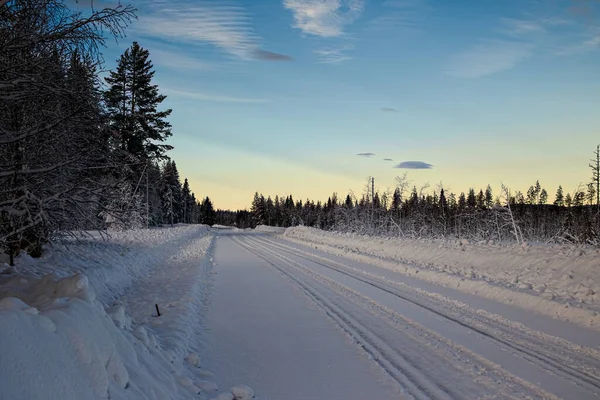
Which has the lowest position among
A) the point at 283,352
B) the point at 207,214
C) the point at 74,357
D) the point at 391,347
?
the point at 283,352

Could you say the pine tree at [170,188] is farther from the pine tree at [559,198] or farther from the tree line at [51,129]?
the pine tree at [559,198]

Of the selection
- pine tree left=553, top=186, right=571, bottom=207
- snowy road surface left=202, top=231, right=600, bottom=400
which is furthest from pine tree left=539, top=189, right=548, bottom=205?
snowy road surface left=202, top=231, right=600, bottom=400

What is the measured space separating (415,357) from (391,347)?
21.9 inches

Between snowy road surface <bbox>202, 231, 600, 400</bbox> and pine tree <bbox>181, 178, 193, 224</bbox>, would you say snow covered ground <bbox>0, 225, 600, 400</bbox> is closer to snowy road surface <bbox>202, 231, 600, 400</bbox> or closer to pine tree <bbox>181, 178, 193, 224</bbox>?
snowy road surface <bbox>202, 231, 600, 400</bbox>

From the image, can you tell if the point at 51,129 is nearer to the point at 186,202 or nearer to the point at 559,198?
the point at 186,202

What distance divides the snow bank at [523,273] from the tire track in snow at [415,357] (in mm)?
3827

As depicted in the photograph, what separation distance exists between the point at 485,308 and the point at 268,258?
1331 centimetres

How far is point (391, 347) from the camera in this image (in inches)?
266

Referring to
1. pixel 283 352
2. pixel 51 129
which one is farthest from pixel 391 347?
pixel 51 129

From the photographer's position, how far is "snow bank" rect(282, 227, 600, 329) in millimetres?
9570

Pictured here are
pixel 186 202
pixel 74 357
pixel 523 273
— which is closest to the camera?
pixel 74 357

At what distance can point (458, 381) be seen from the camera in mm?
5410

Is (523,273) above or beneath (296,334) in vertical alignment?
above

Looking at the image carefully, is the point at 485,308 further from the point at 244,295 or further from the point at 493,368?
the point at 244,295
